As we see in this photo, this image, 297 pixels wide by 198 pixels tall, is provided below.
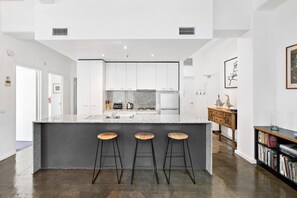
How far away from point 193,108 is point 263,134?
3.96m

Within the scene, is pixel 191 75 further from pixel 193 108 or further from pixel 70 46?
pixel 70 46

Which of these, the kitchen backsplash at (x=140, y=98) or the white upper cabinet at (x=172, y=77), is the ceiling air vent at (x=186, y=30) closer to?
the white upper cabinet at (x=172, y=77)

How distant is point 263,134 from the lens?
126 inches

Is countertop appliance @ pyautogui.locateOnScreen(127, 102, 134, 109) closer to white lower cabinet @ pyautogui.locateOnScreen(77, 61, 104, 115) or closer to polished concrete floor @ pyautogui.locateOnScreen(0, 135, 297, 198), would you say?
white lower cabinet @ pyautogui.locateOnScreen(77, 61, 104, 115)

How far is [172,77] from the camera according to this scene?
5.60 metres

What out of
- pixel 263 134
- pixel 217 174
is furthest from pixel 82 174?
pixel 263 134

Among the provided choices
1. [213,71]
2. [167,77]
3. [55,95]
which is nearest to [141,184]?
[167,77]

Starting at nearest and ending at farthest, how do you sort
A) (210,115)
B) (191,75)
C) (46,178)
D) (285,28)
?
(46,178) < (285,28) < (210,115) < (191,75)

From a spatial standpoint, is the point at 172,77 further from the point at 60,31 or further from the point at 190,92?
the point at 60,31

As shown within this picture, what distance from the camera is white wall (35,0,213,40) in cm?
322

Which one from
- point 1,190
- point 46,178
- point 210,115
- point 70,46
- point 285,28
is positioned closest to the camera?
point 1,190

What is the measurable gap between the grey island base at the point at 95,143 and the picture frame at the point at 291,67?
166 centimetres

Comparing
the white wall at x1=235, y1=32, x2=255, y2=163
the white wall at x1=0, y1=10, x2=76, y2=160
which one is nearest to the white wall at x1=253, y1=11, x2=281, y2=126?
the white wall at x1=235, y1=32, x2=255, y2=163

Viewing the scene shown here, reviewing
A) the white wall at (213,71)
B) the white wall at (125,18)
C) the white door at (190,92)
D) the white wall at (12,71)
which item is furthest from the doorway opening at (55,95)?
the white wall at (213,71)
